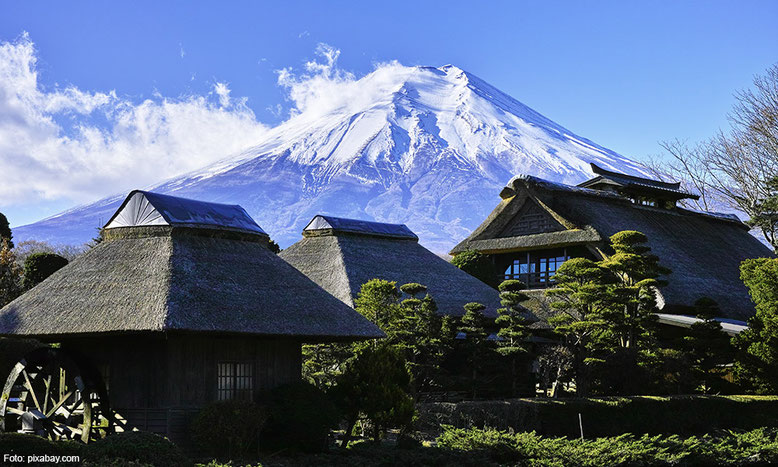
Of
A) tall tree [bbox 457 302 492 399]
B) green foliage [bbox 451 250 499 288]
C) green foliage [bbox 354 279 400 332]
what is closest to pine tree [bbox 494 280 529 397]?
tall tree [bbox 457 302 492 399]

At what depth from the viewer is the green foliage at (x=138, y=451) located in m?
13.0

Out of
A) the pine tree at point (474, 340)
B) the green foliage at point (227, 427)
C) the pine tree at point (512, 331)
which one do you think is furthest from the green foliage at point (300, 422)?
the pine tree at point (512, 331)

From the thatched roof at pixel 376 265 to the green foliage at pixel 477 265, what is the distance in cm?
329

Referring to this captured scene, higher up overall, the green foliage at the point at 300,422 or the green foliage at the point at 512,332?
the green foliage at the point at 512,332

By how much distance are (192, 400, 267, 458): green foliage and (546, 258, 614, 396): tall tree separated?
12.6 metres

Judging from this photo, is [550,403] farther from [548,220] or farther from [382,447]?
[548,220]

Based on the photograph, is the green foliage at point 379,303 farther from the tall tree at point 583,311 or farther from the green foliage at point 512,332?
the tall tree at point 583,311

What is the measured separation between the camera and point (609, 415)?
24172 millimetres

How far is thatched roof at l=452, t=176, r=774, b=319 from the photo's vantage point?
120ft

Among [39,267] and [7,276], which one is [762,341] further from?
[7,276]

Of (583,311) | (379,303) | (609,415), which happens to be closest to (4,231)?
(379,303)

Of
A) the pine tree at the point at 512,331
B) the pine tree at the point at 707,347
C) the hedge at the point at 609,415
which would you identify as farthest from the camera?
the pine tree at the point at 707,347

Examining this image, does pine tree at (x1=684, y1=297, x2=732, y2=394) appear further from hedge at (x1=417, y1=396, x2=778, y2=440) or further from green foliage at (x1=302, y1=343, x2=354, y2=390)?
green foliage at (x1=302, y1=343, x2=354, y2=390)

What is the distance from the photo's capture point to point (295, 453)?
1853cm
